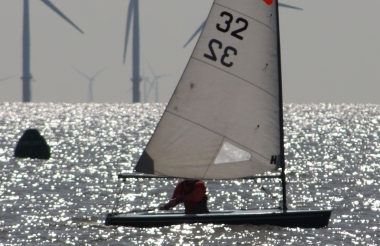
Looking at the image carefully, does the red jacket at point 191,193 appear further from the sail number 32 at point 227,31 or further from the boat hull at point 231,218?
the sail number 32 at point 227,31

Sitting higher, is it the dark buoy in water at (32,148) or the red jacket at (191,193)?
the dark buoy in water at (32,148)

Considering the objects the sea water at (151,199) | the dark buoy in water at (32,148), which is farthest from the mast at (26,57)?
the dark buoy in water at (32,148)

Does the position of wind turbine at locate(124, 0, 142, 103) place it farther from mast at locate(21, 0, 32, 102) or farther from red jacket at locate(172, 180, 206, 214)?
red jacket at locate(172, 180, 206, 214)

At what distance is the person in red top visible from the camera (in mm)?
25094

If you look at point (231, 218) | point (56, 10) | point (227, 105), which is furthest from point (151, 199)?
point (56, 10)

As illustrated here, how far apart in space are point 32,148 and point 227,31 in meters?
31.6

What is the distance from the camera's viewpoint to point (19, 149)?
179 feet

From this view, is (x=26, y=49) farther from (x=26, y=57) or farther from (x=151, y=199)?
(x=151, y=199)

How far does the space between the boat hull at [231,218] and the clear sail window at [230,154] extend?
1.50 meters

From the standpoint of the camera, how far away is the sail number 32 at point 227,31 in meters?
24.9

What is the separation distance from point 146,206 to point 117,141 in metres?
48.1

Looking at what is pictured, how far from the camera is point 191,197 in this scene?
25172mm

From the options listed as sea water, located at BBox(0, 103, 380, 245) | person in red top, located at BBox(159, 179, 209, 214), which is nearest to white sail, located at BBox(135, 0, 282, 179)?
person in red top, located at BBox(159, 179, 209, 214)

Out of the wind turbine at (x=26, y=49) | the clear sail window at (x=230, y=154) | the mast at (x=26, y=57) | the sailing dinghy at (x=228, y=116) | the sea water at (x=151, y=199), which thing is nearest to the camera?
the sea water at (x=151, y=199)
